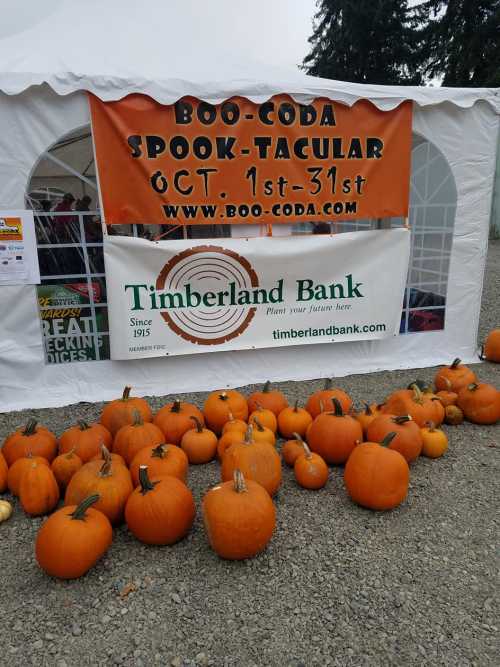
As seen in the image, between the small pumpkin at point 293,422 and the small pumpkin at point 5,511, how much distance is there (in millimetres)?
1730

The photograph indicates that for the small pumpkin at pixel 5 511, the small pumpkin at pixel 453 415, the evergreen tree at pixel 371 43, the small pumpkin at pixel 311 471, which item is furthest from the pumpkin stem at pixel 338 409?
the evergreen tree at pixel 371 43

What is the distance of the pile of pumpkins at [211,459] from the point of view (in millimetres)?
2205

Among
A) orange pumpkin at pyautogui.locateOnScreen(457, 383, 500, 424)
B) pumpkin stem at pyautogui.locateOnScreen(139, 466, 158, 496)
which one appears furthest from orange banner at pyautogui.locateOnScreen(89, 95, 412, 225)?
pumpkin stem at pyautogui.locateOnScreen(139, 466, 158, 496)

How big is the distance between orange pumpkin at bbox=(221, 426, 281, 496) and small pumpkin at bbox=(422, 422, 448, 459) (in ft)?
3.88

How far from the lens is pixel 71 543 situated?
6.91ft

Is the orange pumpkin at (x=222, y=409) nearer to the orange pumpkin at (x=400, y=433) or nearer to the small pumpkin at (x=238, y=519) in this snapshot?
the orange pumpkin at (x=400, y=433)

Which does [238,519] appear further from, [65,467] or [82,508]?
[65,467]

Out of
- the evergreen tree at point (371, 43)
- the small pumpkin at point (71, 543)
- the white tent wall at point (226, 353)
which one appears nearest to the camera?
the small pumpkin at point (71, 543)

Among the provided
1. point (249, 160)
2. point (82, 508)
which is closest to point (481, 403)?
point (249, 160)

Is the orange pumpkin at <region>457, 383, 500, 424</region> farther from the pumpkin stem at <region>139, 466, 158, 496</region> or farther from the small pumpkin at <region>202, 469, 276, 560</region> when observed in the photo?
the pumpkin stem at <region>139, 466, 158, 496</region>

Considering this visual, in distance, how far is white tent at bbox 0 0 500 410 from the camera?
390cm

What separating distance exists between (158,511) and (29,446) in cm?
109

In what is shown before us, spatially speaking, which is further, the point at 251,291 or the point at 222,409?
the point at 251,291

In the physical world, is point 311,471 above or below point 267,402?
below
